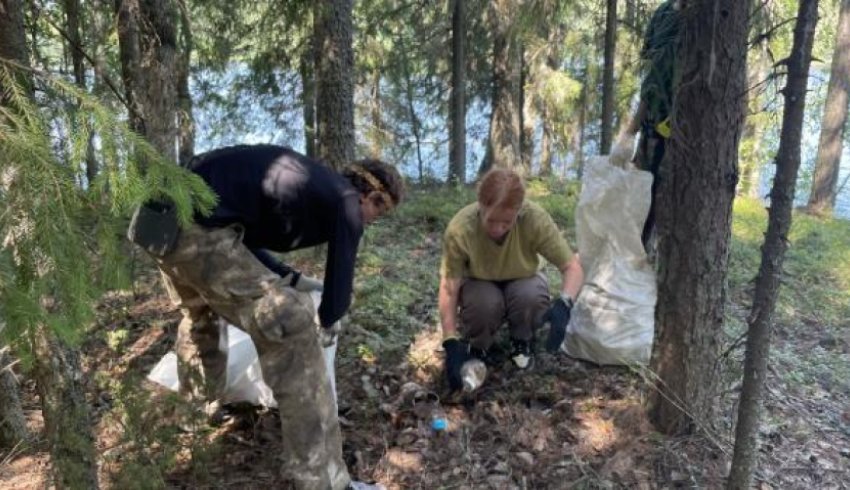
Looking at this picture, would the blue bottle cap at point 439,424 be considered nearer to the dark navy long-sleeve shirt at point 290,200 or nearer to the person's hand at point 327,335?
the person's hand at point 327,335

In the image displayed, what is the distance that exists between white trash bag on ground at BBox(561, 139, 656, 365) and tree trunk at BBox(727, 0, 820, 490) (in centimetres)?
115

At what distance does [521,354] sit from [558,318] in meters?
0.34

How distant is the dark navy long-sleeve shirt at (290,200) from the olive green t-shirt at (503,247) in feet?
3.40

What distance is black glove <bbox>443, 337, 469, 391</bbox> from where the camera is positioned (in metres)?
3.35

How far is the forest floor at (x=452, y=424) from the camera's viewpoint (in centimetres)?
279

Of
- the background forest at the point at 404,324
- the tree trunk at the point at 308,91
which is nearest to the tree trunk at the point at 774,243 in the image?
the background forest at the point at 404,324

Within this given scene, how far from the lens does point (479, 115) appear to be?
1667 centimetres

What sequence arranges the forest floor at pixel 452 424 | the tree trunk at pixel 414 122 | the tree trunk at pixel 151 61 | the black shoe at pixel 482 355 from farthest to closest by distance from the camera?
the tree trunk at pixel 414 122
the tree trunk at pixel 151 61
the black shoe at pixel 482 355
the forest floor at pixel 452 424

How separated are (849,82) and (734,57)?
33.2 ft

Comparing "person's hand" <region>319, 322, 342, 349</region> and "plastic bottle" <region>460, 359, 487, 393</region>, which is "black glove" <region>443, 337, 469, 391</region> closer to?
"plastic bottle" <region>460, 359, 487, 393</region>

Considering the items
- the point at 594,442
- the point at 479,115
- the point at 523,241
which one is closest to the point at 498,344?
the point at 523,241

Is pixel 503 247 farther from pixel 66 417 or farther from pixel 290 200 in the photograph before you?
pixel 66 417

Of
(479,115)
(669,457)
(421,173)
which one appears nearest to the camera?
(669,457)

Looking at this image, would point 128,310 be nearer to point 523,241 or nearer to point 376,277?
point 376,277
